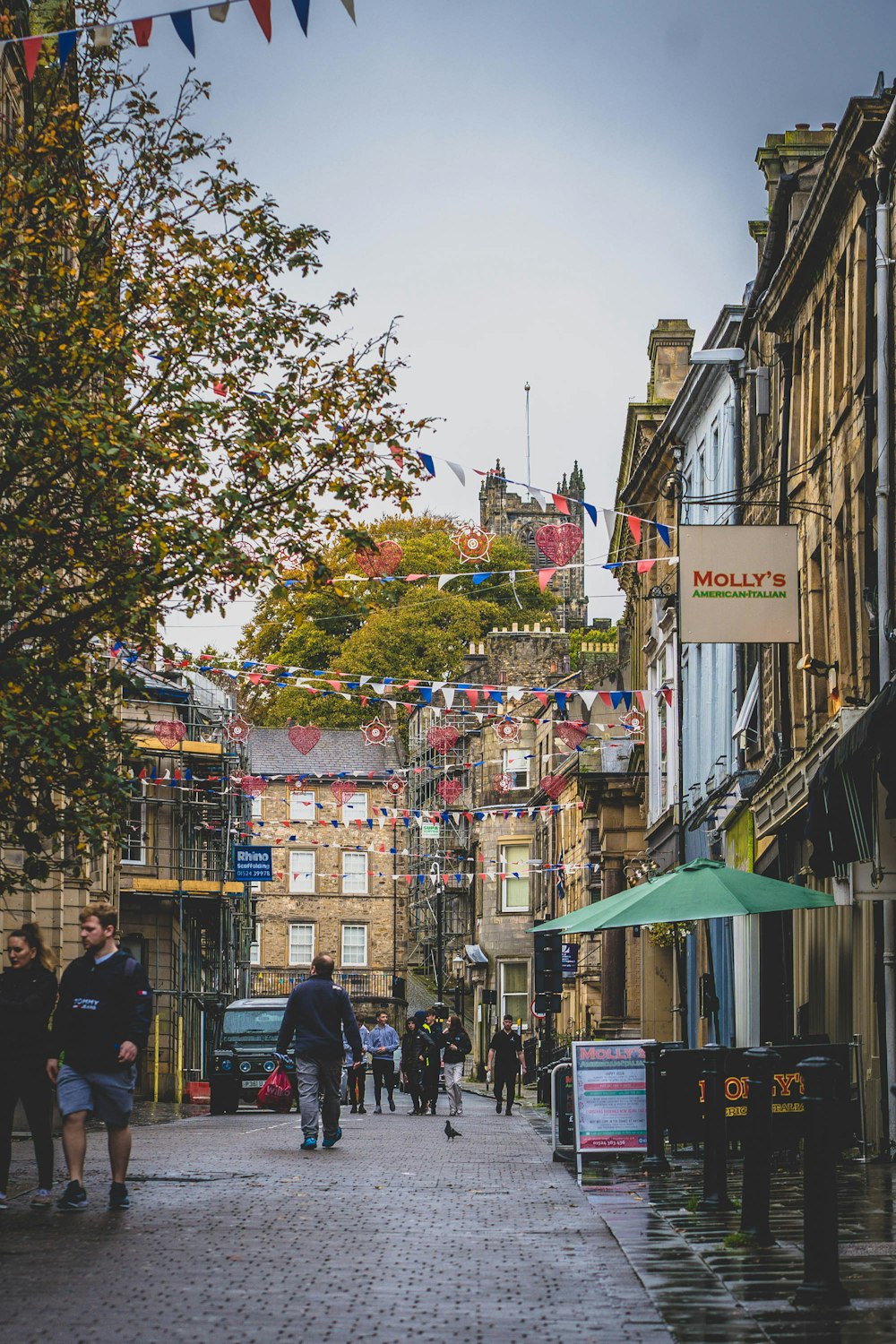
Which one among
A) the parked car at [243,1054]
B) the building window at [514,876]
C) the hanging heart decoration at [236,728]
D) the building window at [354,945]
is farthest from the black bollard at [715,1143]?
the building window at [354,945]

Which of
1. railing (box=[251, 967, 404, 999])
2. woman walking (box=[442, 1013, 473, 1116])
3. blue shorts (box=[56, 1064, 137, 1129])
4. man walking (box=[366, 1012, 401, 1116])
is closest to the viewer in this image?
blue shorts (box=[56, 1064, 137, 1129])

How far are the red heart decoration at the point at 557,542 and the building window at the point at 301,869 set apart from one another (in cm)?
4012

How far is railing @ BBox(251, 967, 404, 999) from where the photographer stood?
74.7 metres

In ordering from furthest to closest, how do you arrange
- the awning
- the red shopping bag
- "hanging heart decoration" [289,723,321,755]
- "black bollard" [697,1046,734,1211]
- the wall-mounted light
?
"hanging heart decoration" [289,723,321,755]
the red shopping bag
the wall-mounted light
the awning
"black bollard" [697,1046,734,1211]

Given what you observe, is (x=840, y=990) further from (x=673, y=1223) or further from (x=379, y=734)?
(x=379, y=734)

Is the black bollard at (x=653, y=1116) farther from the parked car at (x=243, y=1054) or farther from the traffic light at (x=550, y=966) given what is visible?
the traffic light at (x=550, y=966)

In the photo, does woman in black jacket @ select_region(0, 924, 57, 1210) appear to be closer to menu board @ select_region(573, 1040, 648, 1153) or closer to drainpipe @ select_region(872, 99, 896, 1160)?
menu board @ select_region(573, 1040, 648, 1153)

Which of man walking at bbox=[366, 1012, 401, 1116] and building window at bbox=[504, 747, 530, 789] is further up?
building window at bbox=[504, 747, 530, 789]

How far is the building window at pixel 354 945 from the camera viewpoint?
252ft


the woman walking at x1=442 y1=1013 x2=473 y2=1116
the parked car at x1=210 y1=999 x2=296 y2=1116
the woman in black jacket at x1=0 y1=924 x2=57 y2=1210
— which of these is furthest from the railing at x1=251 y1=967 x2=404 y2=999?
the woman in black jacket at x1=0 y1=924 x2=57 y2=1210

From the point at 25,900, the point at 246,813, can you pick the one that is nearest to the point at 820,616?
the point at 25,900

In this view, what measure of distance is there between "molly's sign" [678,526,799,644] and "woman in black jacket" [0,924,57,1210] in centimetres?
1041

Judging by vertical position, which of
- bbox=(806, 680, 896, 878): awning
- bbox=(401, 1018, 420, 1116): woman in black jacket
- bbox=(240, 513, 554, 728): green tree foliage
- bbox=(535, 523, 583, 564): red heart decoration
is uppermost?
bbox=(240, 513, 554, 728): green tree foliage

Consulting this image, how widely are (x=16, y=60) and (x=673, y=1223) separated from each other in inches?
756
